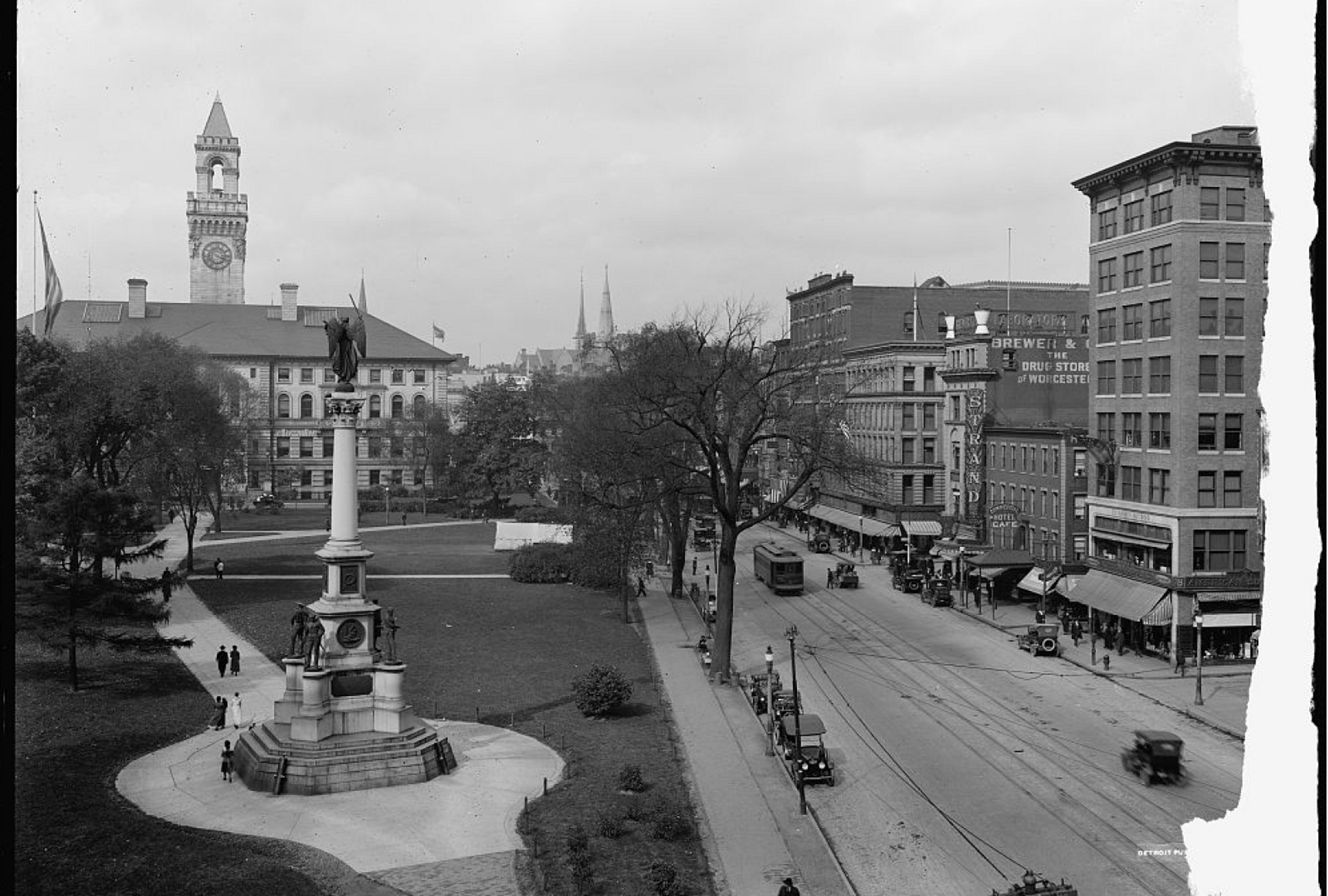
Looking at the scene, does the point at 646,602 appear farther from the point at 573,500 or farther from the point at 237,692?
the point at 237,692

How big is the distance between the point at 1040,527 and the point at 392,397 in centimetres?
8384

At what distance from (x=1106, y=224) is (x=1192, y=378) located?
8021mm

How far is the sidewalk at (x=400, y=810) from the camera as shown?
21281mm

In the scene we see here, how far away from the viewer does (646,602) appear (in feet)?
197

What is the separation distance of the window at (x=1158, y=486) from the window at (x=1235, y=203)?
9.63 meters

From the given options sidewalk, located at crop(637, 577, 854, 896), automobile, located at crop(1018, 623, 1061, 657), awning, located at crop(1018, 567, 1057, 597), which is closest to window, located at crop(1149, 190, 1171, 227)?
automobile, located at crop(1018, 623, 1061, 657)

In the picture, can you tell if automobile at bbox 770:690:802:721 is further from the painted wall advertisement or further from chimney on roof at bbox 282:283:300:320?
chimney on roof at bbox 282:283:300:320

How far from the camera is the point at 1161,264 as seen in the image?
42469mm

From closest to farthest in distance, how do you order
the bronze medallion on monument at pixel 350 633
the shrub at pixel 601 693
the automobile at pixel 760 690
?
the bronze medallion on monument at pixel 350 633
the shrub at pixel 601 693
the automobile at pixel 760 690

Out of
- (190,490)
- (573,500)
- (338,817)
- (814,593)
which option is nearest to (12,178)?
(338,817)

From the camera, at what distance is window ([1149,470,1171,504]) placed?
1709 inches

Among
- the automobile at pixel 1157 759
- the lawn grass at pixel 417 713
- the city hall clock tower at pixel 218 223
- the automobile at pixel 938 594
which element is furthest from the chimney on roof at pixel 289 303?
the automobile at pixel 1157 759

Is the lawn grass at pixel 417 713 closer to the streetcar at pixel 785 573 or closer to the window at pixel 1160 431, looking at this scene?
the streetcar at pixel 785 573

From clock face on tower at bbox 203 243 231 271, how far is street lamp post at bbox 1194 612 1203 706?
128642mm
